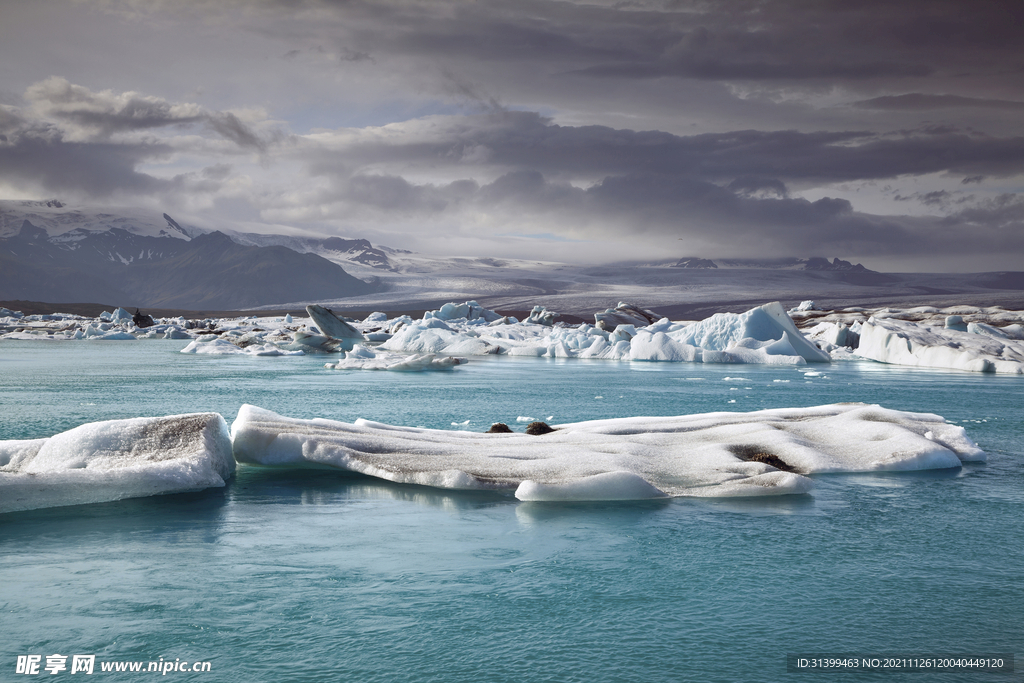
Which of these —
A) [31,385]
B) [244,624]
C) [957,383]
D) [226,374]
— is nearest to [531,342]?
[226,374]

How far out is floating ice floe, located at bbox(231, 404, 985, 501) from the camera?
7004 mm

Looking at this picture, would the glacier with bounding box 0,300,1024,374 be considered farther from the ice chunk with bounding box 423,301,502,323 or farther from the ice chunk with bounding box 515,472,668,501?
the ice chunk with bounding box 515,472,668,501

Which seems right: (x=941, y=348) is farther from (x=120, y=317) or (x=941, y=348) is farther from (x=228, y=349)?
(x=120, y=317)

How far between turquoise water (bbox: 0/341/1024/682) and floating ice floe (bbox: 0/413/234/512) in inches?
6.0

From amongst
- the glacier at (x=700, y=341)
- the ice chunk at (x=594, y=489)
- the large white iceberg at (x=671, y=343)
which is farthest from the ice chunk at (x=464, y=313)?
the ice chunk at (x=594, y=489)

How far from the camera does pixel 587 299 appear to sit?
416ft

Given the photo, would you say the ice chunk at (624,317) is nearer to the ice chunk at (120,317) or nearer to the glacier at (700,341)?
the glacier at (700,341)

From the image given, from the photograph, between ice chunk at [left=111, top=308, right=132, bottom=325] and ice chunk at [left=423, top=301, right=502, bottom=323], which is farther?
ice chunk at [left=111, top=308, right=132, bottom=325]

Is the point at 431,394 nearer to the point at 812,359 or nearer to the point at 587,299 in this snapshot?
the point at 812,359

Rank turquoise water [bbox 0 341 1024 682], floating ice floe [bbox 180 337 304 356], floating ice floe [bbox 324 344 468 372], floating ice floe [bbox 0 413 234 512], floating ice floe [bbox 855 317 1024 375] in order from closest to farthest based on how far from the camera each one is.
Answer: turquoise water [bbox 0 341 1024 682] < floating ice floe [bbox 0 413 234 512] < floating ice floe [bbox 324 344 468 372] < floating ice floe [bbox 855 317 1024 375] < floating ice floe [bbox 180 337 304 356]

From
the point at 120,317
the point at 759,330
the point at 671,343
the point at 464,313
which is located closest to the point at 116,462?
the point at 759,330

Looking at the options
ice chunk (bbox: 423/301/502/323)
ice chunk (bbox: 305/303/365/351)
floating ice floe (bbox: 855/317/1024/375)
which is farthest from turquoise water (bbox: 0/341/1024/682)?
ice chunk (bbox: 423/301/502/323)

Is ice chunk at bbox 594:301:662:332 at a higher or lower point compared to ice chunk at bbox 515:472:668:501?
higher

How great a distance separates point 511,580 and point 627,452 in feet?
11.6
